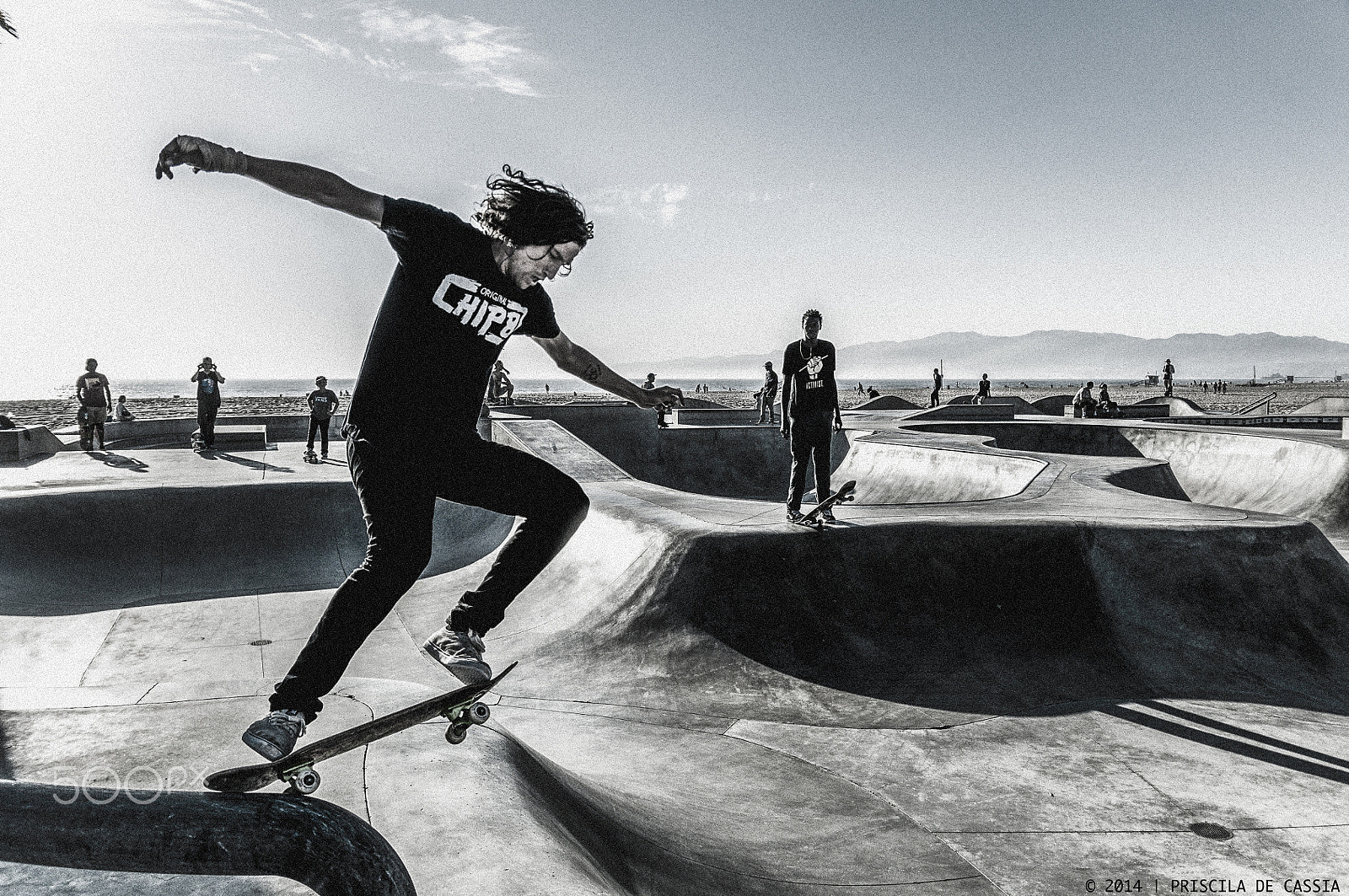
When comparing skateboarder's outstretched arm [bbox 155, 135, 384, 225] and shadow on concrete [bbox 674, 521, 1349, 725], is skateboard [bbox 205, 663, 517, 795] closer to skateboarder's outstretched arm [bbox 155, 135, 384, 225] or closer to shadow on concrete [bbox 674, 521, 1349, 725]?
skateboarder's outstretched arm [bbox 155, 135, 384, 225]

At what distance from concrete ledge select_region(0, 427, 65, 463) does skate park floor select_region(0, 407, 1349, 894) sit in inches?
250

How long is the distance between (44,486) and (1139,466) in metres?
15.5

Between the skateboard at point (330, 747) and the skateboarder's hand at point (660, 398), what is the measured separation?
1.33m

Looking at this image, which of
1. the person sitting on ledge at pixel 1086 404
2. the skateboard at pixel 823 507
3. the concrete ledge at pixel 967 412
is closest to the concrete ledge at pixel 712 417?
the concrete ledge at pixel 967 412

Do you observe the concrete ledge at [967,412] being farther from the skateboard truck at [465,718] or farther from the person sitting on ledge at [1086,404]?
the skateboard truck at [465,718]

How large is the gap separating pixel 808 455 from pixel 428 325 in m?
6.29

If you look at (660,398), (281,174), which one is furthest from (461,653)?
(281,174)

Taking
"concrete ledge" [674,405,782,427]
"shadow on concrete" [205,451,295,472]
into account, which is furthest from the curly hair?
"concrete ledge" [674,405,782,427]

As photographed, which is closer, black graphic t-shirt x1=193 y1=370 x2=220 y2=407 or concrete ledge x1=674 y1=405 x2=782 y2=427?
black graphic t-shirt x1=193 y1=370 x2=220 y2=407

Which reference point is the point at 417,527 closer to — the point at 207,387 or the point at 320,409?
the point at 320,409

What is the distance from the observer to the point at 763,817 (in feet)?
14.7

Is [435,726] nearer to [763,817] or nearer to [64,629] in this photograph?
[763,817]

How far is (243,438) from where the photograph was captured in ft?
64.3

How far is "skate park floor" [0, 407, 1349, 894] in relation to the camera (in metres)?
3.40
